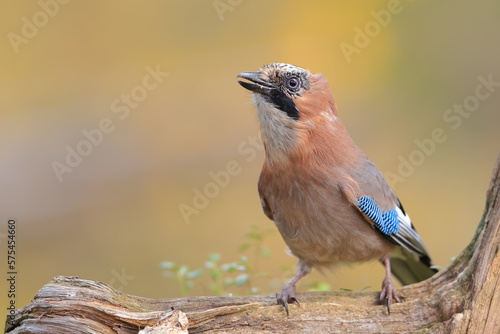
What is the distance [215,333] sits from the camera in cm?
339

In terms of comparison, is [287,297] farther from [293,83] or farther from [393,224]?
[293,83]

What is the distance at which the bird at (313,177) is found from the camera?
154 inches

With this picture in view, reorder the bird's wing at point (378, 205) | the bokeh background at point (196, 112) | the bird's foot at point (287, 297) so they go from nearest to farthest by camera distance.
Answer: the bird's foot at point (287, 297) → the bird's wing at point (378, 205) → the bokeh background at point (196, 112)

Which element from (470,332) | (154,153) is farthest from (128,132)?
(470,332)

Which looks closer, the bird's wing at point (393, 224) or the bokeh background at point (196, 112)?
the bird's wing at point (393, 224)

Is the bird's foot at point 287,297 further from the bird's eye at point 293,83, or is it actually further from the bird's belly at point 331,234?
the bird's eye at point 293,83

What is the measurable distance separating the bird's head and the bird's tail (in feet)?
3.81

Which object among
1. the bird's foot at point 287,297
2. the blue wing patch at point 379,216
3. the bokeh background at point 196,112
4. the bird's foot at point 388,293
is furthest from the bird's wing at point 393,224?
the bokeh background at point 196,112

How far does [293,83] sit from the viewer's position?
155 inches

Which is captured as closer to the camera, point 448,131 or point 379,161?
point 379,161

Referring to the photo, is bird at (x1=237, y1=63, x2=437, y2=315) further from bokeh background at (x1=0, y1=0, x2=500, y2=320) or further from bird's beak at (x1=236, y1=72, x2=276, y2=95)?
bokeh background at (x1=0, y1=0, x2=500, y2=320)

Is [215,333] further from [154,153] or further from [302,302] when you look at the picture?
[154,153]

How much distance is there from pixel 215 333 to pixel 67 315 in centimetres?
74

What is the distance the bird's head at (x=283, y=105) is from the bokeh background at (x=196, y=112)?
3.03m
